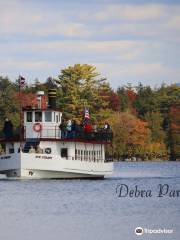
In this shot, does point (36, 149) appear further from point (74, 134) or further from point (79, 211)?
point (79, 211)

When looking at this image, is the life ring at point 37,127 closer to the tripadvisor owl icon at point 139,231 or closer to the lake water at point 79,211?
the lake water at point 79,211

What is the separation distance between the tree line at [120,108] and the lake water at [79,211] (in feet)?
222

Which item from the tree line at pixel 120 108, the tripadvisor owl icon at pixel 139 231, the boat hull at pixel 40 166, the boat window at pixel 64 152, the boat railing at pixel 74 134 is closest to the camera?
the tripadvisor owl icon at pixel 139 231

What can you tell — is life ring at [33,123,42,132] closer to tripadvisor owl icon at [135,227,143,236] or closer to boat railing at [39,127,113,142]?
boat railing at [39,127,113,142]

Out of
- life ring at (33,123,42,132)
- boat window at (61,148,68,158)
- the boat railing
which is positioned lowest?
boat window at (61,148,68,158)

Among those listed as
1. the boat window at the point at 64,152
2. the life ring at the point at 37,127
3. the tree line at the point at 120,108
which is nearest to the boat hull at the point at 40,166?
the boat window at the point at 64,152

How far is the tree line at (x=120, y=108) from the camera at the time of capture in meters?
156

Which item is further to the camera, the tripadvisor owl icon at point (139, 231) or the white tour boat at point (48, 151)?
the white tour boat at point (48, 151)

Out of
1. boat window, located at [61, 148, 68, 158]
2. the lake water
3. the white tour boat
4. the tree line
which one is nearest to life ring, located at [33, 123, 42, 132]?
the white tour boat

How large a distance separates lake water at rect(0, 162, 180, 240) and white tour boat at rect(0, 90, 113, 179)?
37.3 inches

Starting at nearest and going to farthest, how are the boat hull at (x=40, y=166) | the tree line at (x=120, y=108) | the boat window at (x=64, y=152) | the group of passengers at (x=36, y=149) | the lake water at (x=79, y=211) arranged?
the lake water at (x=79, y=211), the boat hull at (x=40, y=166), the group of passengers at (x=36, y=149), the boat window at (x=64, y=152), the tree line at (x=120, y=108)

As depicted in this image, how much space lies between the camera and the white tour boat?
85625 millimetres

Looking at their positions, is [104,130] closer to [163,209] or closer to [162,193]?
[162,193]

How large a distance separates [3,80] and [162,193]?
107507 millimetres
